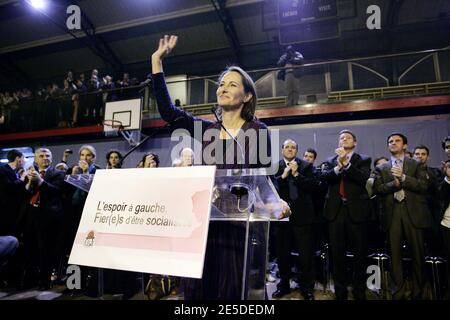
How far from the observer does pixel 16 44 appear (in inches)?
390

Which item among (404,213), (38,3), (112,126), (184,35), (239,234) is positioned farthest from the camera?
(184,35)

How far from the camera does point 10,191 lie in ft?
9.84

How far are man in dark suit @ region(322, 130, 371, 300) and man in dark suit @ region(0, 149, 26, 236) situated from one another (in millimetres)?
3309

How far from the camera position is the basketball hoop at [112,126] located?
23.2ft

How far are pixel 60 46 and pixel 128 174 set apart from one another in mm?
11200

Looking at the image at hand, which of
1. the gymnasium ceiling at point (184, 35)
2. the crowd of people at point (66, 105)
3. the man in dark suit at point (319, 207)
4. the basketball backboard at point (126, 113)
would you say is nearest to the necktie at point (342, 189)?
the man in dark suit at point (319, 207)

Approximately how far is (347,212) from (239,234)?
7.69 ft

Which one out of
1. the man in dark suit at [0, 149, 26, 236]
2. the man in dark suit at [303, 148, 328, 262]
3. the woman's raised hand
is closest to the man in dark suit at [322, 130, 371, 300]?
the man in dark suit at [303, 148, 328, 262]

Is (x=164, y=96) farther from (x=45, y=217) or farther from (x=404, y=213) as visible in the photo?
(x=45, y=217)

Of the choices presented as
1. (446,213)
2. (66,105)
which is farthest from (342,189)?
(66,105)

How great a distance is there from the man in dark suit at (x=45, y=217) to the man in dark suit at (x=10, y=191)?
13 centimetres

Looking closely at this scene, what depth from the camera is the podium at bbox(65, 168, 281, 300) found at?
37.1 inches

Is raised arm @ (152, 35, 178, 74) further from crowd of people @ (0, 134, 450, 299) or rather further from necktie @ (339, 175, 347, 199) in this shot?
necktie @ (339, 175, 347, 199)
